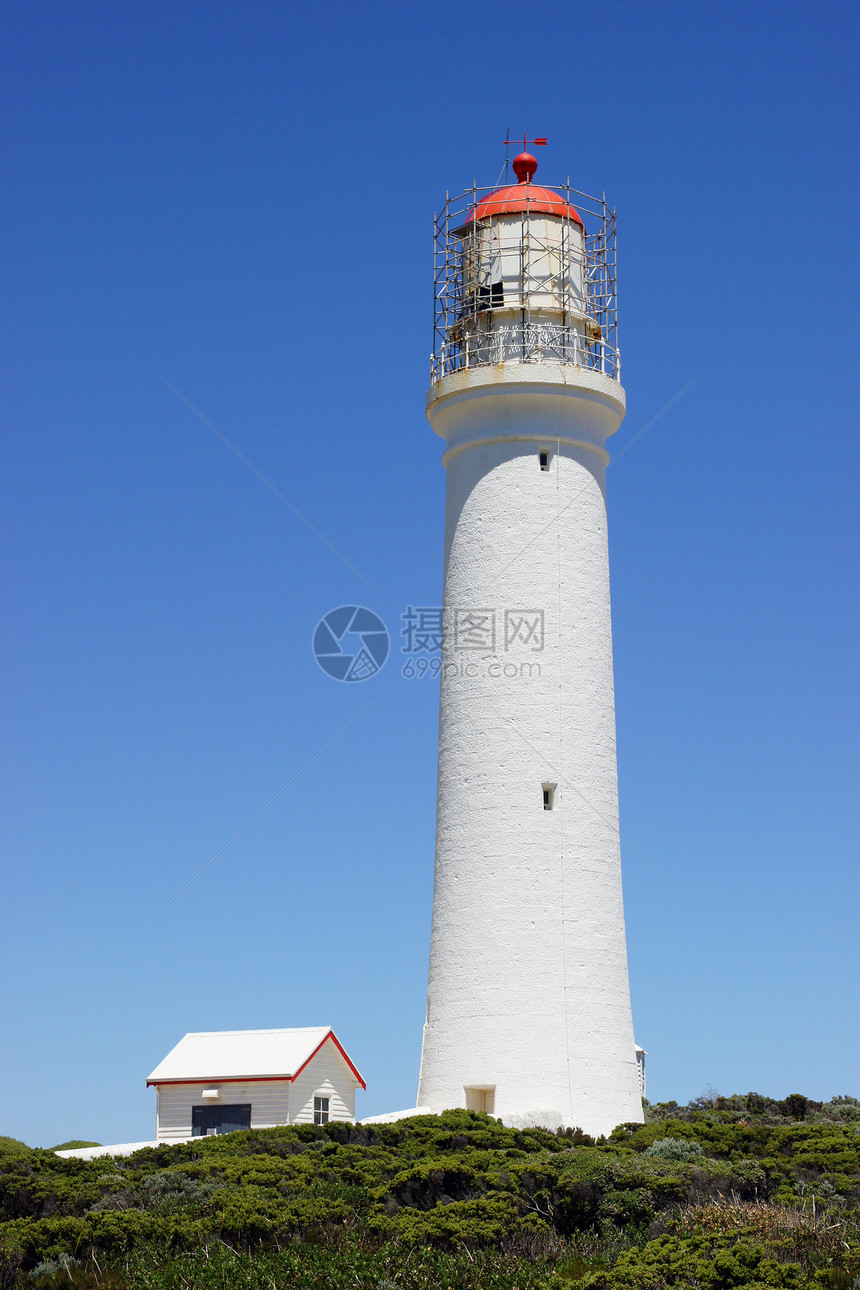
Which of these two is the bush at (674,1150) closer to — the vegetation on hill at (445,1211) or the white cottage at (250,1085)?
the vegetation on hill at (445,1211)

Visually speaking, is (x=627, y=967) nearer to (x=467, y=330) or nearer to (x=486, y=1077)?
(x=486, y=1077)

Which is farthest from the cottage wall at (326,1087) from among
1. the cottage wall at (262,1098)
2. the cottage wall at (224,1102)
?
the cottage wall at (224,1102)

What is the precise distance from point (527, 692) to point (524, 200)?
9853 mm

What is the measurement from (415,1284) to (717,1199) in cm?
516

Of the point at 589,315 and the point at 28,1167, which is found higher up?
the point at 589,315

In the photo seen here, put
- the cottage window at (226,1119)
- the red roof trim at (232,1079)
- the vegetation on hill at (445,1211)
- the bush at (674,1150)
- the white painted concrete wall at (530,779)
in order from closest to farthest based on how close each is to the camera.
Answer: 1. the vegetation on hill at (445,1211)
2. the bush at (674,1150)
3. the white painted concrete wall at (530,779)
4. the red roof trim at (232,1079)
5. the cottage window at (226,1119)

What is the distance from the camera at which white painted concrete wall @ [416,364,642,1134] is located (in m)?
27.6

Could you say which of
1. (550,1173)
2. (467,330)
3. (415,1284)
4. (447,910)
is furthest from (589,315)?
(415,1284)

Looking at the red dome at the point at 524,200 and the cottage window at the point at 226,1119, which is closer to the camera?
the cottage window at the point at 226,1119

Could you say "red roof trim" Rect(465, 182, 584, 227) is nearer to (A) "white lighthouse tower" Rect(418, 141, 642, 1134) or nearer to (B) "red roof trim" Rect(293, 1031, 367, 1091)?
(A) "white lighthouse tower" Rect(418, 141, 642, 1134)

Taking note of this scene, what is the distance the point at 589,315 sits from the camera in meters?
31.6

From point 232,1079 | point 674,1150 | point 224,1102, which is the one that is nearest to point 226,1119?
point 224,1102

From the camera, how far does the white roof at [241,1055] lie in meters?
29.2

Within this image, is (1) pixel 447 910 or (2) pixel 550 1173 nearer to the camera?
(2) pixel 550 1173
